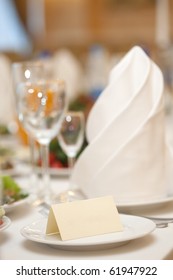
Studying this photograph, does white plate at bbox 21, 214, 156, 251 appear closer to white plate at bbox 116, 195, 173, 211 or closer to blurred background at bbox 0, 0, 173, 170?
white plate at bbox 116, 195, 173, 211

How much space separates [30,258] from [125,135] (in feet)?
1.26

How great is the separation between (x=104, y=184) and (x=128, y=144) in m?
0.09

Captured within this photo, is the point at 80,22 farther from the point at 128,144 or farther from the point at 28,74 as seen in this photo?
the point at 128,144

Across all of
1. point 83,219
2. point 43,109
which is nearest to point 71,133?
point 43,109

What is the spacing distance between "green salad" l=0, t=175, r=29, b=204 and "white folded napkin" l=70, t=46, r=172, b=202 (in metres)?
0.11

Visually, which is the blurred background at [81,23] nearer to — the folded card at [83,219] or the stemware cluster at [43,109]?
the stemware cluster at [43,109]

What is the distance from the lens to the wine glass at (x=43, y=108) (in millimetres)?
1334

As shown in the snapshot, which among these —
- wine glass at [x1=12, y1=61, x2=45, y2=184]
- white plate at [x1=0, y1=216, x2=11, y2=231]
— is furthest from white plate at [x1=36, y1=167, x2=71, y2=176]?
white plate at [x1=0, y1=216, x2=11, y2=231]

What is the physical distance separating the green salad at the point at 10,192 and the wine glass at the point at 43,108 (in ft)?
0.27

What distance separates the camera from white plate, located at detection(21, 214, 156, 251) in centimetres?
93

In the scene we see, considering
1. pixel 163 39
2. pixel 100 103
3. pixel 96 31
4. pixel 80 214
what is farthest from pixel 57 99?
pixel 96 31

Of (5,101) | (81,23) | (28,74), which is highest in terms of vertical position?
(81,23)

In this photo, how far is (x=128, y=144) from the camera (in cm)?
121

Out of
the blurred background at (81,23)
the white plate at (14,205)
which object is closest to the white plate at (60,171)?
the white plate at (14,205)
